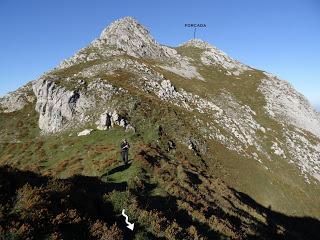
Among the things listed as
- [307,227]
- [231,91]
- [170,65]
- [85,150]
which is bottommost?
[307,227]

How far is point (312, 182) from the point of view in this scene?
58344 mm

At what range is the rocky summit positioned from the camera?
18078 mm

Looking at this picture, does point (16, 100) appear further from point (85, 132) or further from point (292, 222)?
point (292, 222)

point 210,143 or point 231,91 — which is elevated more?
point 231,91

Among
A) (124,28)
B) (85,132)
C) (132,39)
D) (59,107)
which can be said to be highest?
(124,28)

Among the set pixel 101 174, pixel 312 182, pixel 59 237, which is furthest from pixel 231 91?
pixel 59 237

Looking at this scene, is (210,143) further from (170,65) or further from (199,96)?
(170,65)

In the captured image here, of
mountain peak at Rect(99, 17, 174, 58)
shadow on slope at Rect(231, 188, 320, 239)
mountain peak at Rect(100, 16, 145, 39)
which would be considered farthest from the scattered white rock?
mountain peak at Rect(100, 16, 145, 39)

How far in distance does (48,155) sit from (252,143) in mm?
35479

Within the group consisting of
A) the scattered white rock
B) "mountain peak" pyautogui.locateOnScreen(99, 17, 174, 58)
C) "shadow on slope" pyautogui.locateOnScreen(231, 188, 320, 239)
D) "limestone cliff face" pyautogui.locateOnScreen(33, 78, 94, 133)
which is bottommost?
"shadow on slope" pyautogui.locateOnScreen(231, 188, 320, 239)

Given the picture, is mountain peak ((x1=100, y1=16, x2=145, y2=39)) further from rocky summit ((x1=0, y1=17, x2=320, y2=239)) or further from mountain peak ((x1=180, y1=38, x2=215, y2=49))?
mountain peak ((x1=180, y1=38, x2=215, y2=49))

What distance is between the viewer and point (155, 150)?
126ft

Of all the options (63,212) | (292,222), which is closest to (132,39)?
(292,222)

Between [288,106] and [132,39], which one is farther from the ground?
[132,39]
